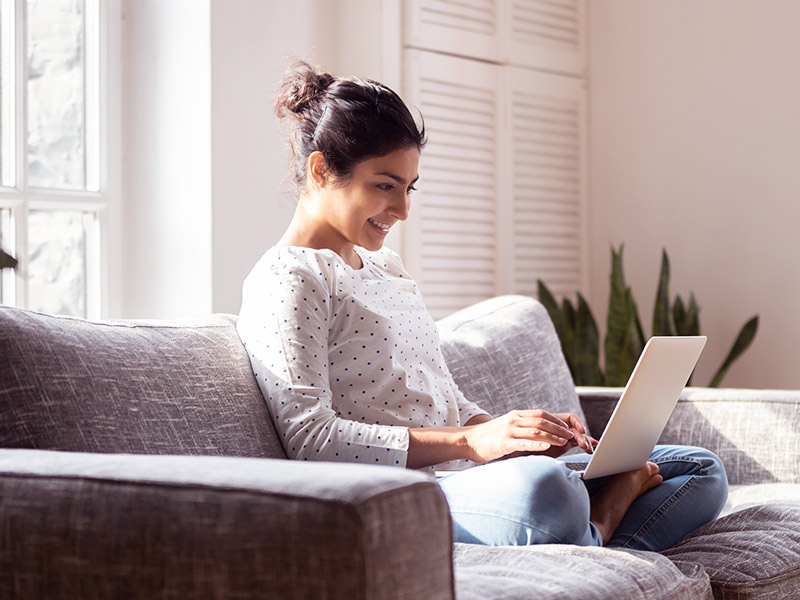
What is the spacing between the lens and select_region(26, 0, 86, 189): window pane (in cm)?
263

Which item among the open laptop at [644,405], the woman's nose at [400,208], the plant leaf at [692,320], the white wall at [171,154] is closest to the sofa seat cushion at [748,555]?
the open laptop at [644,405]

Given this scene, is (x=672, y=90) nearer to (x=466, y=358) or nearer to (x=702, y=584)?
(x=466, y=358)

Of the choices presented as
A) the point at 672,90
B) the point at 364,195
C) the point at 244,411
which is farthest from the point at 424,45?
the point at 244,411

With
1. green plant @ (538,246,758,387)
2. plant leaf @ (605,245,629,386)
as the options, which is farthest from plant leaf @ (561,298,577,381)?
plant leaf @ (605,245,629,386)

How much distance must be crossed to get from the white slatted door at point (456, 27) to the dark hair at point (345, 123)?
1.46 m

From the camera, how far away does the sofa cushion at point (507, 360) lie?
2193mm

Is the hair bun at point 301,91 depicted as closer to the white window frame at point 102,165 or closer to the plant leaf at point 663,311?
the white window frame at point 102,165

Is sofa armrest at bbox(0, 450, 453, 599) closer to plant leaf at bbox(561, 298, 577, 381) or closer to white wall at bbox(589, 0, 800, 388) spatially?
plant leaf at bbox(561, 298, 577, 381)

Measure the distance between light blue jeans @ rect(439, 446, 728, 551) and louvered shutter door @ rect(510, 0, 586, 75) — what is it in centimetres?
230

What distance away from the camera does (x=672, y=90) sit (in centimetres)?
389

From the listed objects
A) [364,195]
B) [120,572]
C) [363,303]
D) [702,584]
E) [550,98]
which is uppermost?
[550,98]

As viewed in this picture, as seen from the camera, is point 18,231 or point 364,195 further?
point 18,231

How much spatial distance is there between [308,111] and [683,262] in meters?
2.32

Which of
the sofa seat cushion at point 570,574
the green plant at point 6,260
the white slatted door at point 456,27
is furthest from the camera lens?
the white slatted door at point 456,27
